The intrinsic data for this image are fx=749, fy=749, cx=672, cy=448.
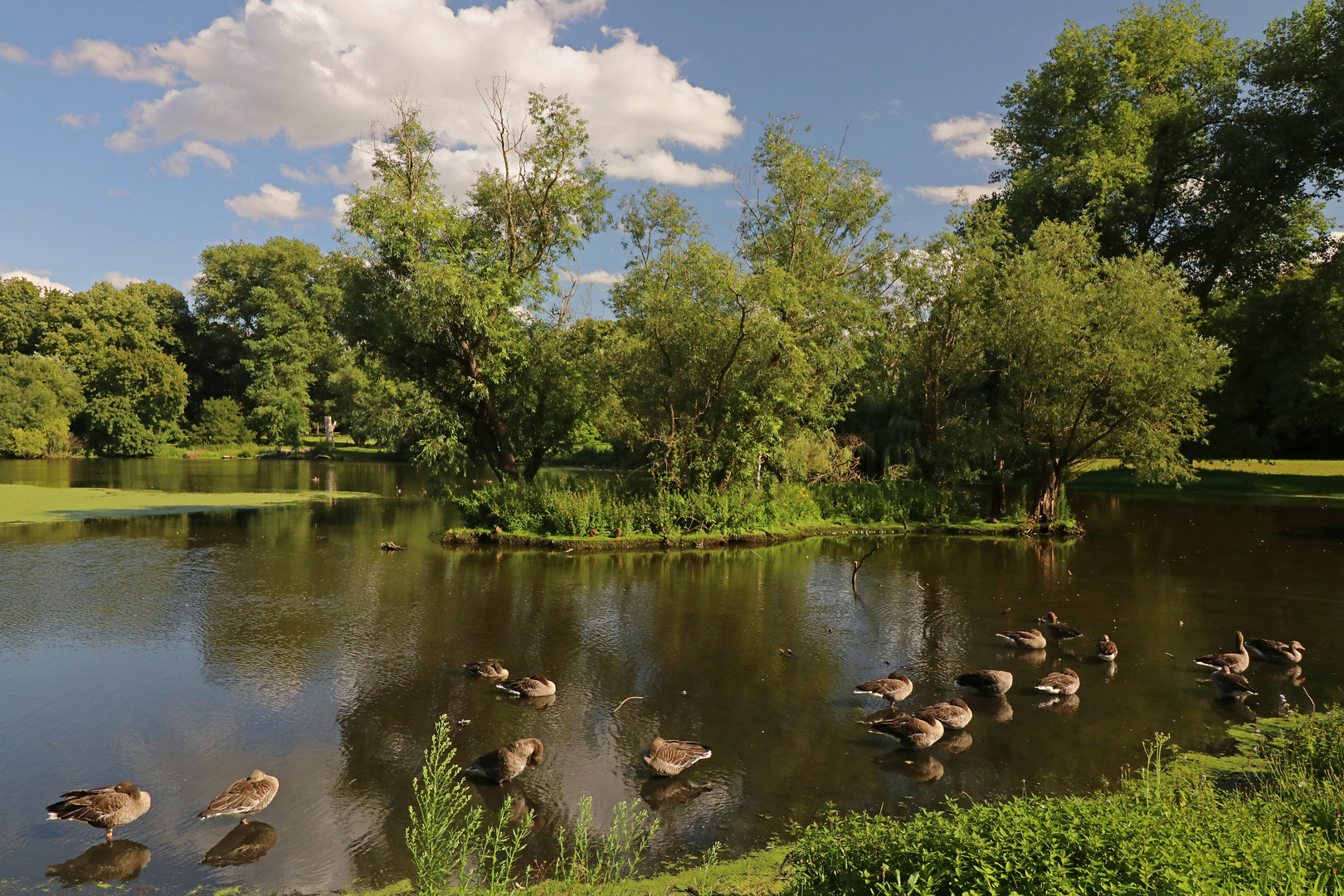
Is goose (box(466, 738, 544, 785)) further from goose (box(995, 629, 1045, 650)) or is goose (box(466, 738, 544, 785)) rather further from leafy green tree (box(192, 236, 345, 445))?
leafy green tree (box(192, 236, 345, 445))

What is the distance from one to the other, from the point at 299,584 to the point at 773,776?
45.7 ft

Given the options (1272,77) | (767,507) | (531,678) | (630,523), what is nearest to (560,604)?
(531,678)

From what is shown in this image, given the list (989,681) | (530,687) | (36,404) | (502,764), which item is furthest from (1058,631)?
(36,404)

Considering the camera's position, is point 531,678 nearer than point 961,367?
Yes

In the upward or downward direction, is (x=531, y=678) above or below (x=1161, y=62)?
below

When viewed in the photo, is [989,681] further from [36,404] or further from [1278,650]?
[36,404]

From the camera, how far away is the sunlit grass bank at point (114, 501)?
92.7ft

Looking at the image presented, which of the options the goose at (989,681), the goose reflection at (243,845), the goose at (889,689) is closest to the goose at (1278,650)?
the goose at (989,681)

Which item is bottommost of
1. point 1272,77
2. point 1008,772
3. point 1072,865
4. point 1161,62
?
point 1008,772

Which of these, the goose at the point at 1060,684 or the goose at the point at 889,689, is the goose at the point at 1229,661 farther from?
the goose at the point at 889,689

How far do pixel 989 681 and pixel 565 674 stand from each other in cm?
653

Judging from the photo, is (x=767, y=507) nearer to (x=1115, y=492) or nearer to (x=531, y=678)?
(x=531, y=678)

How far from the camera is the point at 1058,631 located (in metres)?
14.1

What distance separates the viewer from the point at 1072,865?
4.23 metres
